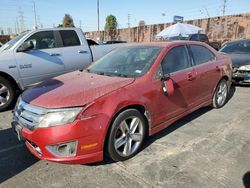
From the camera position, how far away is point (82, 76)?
12.9 ft

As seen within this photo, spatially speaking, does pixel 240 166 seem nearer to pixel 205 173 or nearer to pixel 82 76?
pixel 205 173

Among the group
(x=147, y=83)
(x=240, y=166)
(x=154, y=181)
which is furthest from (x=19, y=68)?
(x=240, y=166)

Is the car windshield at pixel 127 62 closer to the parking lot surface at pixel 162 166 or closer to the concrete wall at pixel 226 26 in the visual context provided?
the parking lot surface at pixel 162 166

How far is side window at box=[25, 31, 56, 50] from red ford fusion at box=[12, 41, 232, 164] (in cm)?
237

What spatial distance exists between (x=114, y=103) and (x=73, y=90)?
577 millimetres

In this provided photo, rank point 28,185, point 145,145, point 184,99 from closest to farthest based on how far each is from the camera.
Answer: point 28,185, point 145,145, point 184,99

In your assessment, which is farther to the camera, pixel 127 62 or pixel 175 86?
pixel 127 62

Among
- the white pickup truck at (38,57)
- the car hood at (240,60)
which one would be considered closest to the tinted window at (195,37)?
the car hood at (240,60)

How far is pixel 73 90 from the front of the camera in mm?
3234

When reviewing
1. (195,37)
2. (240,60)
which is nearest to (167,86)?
(240,60)

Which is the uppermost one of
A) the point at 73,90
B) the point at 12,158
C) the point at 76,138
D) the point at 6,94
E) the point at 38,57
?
the point at 38,57

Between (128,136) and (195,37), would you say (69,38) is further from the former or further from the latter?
(195,37)

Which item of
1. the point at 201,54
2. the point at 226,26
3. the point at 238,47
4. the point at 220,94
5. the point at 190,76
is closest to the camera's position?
the point at 190,76

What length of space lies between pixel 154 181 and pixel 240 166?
1.13 meters
